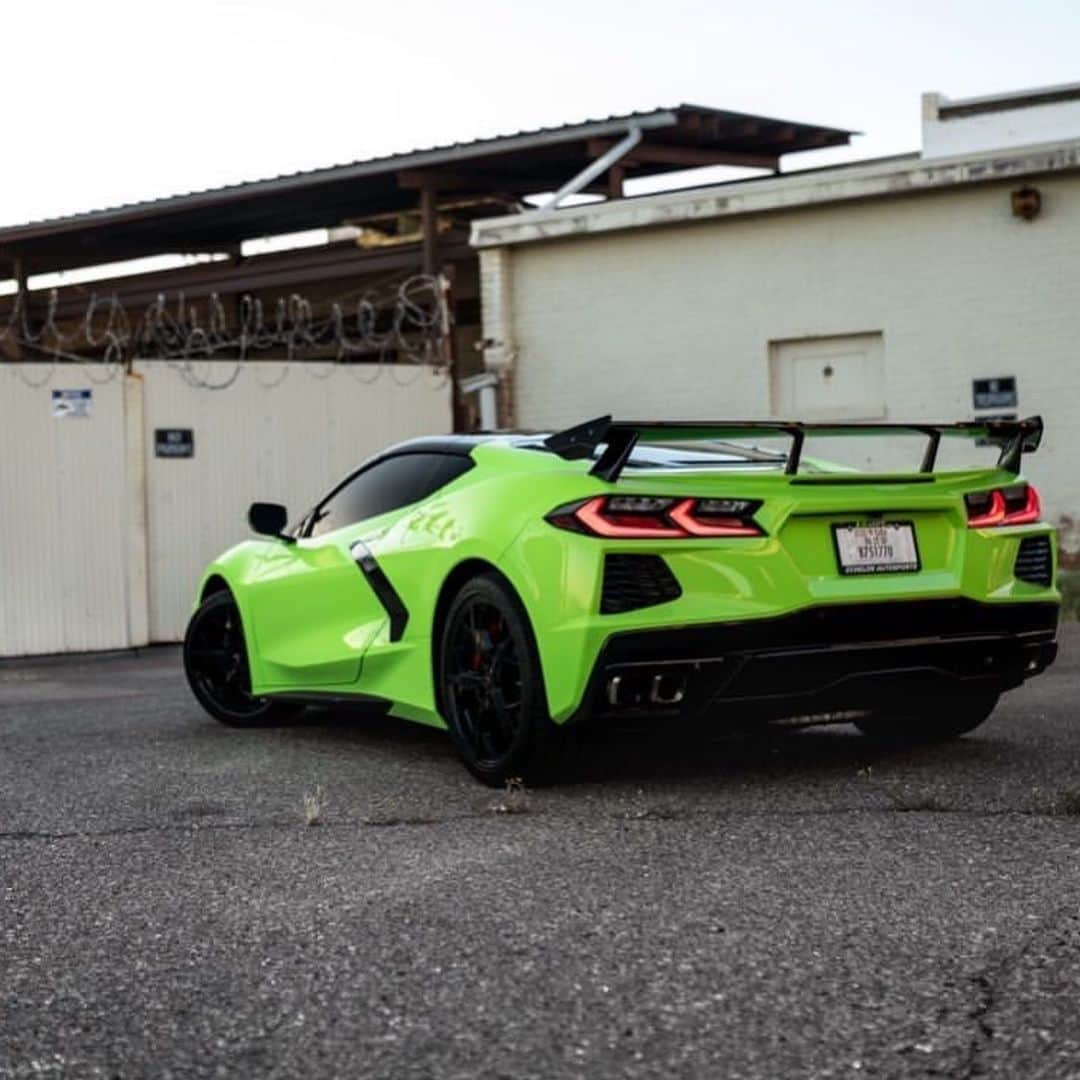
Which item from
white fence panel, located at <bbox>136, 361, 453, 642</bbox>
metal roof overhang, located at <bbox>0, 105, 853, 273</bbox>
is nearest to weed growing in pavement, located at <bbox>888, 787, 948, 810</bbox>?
white fence panel, located at <bbox>136, 361, 453, 642</bbox>

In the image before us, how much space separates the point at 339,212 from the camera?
2417 cm

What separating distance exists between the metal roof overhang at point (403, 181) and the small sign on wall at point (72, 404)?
6093 millimetres

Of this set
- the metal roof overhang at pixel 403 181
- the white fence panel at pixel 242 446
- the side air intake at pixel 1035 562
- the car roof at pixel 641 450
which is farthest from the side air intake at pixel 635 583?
the metal roof overhang at pixel 403 181

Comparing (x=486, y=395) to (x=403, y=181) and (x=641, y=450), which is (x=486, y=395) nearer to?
(x=403, y=181)

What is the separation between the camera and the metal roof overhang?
20.2m

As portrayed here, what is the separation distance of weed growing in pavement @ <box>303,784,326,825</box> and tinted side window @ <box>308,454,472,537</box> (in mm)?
1347

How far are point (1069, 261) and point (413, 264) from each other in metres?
8.11

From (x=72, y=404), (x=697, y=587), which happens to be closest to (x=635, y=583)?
(x=697, y=587)

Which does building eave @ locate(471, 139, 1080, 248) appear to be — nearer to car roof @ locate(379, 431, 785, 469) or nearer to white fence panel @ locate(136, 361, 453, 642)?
white fence panel @ locate(136, 361, 453, 642)

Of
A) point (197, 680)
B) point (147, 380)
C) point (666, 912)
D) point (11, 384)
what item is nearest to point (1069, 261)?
point (147, 380)

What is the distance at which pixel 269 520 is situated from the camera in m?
8.55

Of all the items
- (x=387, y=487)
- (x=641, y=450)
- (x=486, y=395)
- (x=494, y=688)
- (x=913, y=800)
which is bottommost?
(x=913, y=800)

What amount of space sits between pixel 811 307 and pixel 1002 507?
37.0 ft

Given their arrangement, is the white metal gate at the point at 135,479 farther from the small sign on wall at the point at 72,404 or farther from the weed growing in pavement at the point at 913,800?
the weed growing in pavement at the point at 913,800
